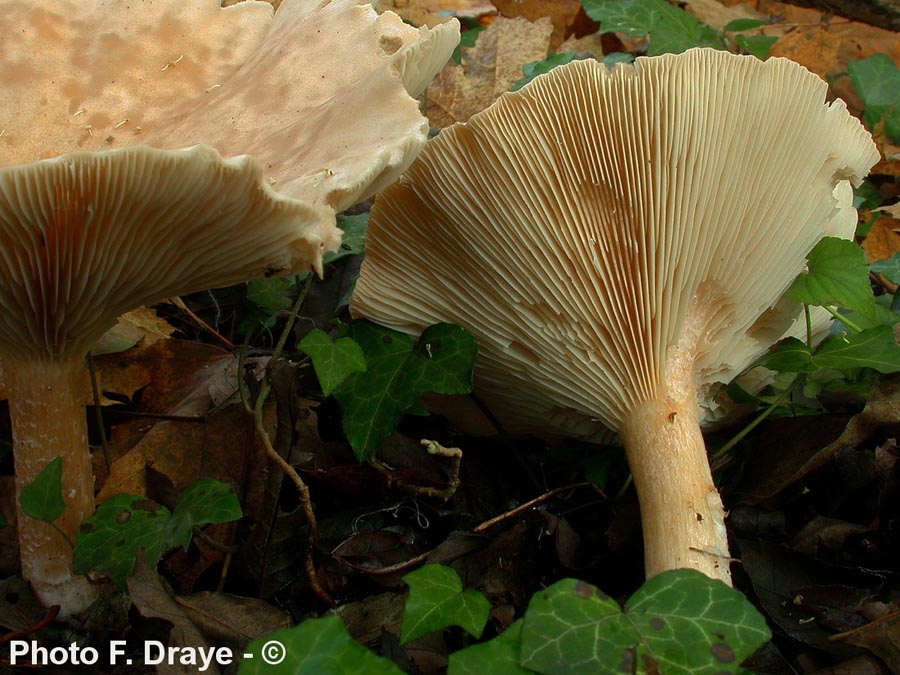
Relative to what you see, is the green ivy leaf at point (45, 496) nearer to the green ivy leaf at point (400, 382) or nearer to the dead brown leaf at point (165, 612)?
the dead brown leaf at point (165, 612)

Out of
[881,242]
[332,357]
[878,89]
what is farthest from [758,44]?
[332,357]

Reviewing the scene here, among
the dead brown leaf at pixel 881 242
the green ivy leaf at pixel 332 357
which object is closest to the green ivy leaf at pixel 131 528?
the green ivy leaf at pixel 332 357

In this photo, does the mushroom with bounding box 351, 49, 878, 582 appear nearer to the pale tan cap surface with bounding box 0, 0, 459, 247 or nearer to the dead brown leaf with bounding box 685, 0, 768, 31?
the pale tan cap surface with bounding box 0, 0, 459, 247

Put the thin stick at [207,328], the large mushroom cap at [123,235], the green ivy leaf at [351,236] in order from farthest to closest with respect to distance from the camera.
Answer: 1. the thin stick at [207,328]
2. the green ivy leaf at [351,236]
3. the large mushroom cap at [123,235]

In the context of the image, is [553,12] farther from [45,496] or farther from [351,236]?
[45,496]

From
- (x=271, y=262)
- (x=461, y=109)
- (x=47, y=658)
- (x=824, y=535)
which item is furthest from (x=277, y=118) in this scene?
(x=461, y=109)

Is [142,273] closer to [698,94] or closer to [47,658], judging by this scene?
[47,658]

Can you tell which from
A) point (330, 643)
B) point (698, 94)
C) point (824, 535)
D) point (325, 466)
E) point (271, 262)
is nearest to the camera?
point (330, 643)
